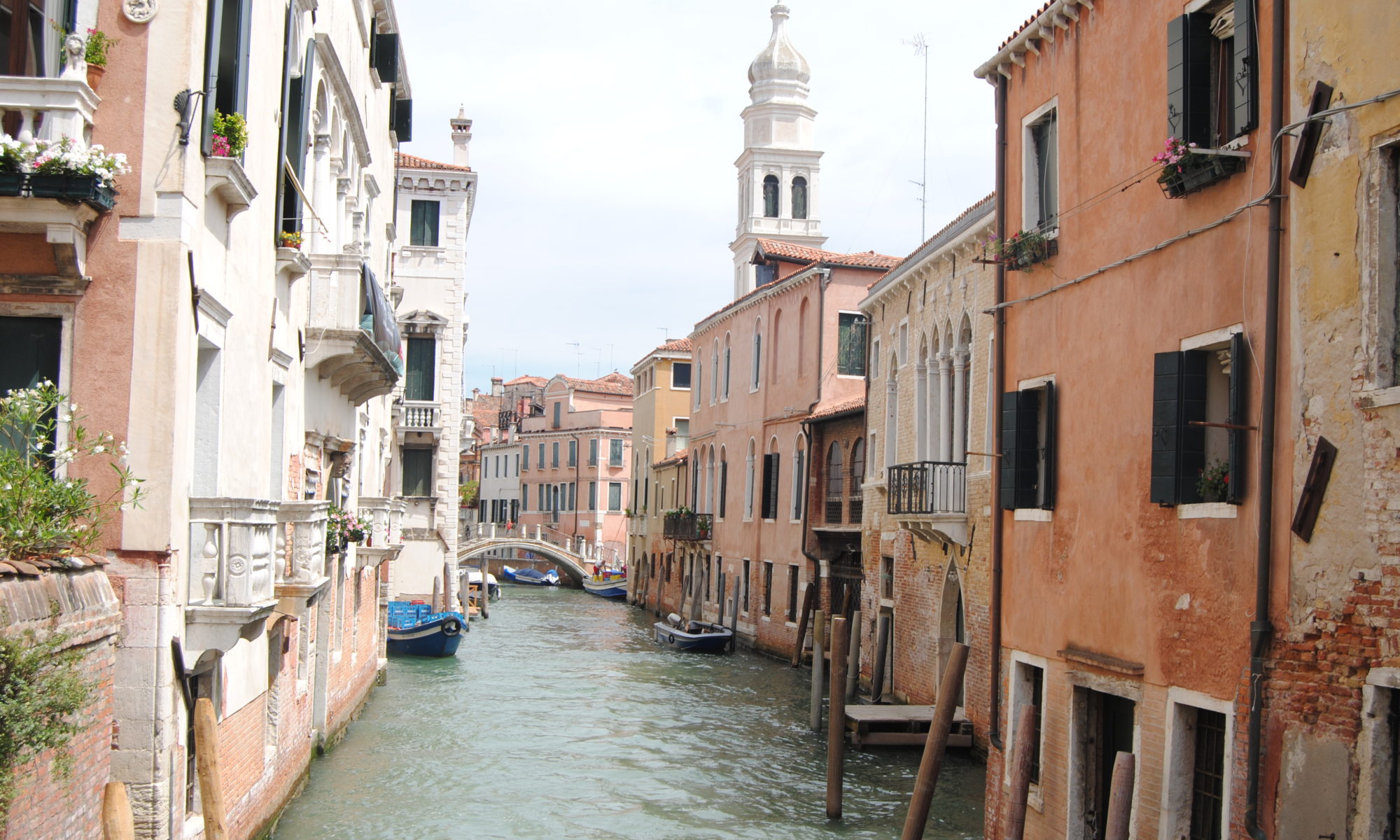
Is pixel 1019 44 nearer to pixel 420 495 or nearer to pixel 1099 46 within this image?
pixel 1099 46

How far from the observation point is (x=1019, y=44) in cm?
1031

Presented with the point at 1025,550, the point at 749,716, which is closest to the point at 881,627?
the point at 749,716

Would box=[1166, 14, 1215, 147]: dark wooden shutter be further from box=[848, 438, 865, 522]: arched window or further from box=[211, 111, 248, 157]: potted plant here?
box=[848, 438, 865, 522]: arched window

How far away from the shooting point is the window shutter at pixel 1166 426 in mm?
7664

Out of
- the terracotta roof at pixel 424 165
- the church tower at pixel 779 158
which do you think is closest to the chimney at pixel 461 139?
the terracotta roof at pixel 424 165

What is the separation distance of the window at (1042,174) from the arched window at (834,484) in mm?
Result: 13630

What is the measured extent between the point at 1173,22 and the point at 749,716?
13.1 metres

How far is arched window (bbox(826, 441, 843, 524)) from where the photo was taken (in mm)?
23719

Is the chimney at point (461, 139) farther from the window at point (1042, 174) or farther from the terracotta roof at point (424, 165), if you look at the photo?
the window at point (1042, 174)

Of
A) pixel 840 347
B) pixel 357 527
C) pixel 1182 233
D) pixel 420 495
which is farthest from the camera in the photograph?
pixel 420 495

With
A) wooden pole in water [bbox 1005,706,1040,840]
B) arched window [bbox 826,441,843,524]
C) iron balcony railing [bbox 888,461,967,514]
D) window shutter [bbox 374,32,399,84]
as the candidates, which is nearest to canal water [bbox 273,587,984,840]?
iron balcony railing [bbox 888,461,967,514]

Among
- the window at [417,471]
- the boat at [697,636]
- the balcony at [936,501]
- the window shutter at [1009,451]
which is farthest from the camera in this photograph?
the window at [417,471]

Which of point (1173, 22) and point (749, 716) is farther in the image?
point (749, 716)

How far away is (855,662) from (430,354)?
12.5 m
